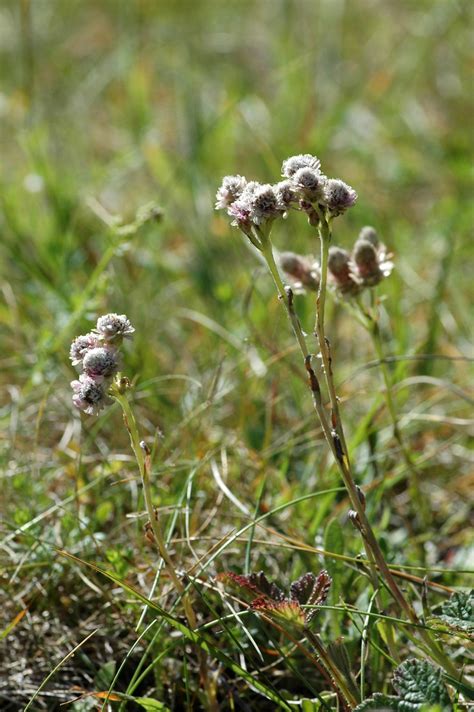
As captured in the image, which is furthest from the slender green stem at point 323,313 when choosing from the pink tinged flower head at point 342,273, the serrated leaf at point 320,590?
the pink tinged flower head at point 342,273

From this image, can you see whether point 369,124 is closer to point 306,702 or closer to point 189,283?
point 189,283

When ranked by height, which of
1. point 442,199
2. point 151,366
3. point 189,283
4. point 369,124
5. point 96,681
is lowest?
point 96,681

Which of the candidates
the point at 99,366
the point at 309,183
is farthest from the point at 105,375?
the point at 309,183

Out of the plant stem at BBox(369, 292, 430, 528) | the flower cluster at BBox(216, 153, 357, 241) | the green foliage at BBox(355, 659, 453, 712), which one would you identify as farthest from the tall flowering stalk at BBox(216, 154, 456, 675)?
the plant stem at BBox(369, 292, 430, 528)

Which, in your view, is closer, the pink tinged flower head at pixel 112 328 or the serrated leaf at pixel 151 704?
the pink tinged flower head at pixel 112 328

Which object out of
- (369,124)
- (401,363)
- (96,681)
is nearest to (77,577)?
(96,681)

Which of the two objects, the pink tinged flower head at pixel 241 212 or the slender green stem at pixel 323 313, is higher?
the pink tinged flower head at pixel 241 212

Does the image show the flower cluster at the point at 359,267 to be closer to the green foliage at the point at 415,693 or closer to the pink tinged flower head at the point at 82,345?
the pink tinged flower head at the point at 82,345
